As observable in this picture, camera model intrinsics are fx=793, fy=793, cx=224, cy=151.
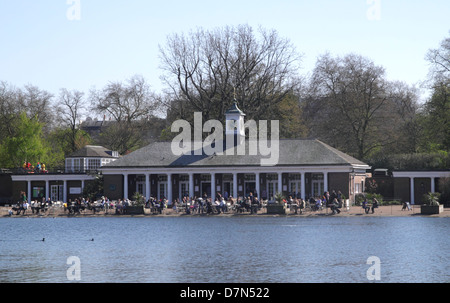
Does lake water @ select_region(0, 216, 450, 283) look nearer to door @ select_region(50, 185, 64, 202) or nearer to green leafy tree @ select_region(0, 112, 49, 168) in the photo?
door @ select_region(50, 185, 64, 202)

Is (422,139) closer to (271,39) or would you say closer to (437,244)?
(271,39)

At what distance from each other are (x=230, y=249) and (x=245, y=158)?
29.5 metres

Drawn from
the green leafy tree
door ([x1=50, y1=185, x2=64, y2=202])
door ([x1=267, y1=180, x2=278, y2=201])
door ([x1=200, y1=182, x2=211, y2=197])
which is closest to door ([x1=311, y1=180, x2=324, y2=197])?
door ([x1=267, y1=180, x2=278, y2=201])

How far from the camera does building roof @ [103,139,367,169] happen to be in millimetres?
67562

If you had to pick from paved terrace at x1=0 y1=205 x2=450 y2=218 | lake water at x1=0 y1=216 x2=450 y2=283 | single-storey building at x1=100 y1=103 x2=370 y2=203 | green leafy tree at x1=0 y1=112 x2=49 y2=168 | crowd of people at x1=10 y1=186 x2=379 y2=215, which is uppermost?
green leafy tree at x1=0 y1=112 x2=49 y2=168

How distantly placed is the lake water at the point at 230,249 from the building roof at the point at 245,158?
9904 millimetres

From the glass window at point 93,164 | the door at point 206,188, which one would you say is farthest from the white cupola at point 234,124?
the glass window at point 93,164

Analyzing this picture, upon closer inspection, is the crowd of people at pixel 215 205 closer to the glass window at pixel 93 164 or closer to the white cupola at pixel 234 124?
the white cupola at pixel 234 124

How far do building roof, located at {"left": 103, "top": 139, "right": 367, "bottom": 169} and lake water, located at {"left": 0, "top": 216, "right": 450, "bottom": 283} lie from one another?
9.90 m

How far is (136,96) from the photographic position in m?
102

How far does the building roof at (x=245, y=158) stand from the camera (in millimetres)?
67562

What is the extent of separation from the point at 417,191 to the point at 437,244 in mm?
27432
